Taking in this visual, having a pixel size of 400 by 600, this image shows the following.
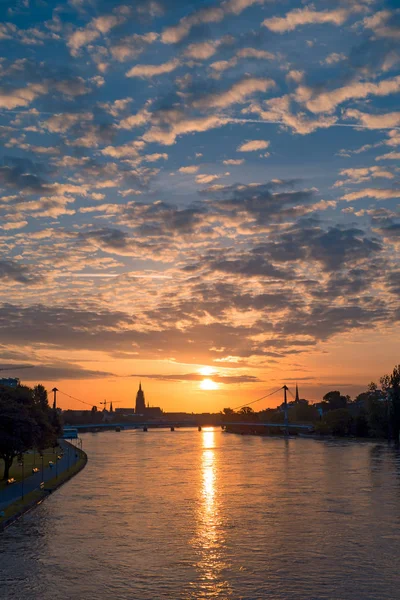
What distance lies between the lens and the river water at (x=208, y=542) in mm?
31406

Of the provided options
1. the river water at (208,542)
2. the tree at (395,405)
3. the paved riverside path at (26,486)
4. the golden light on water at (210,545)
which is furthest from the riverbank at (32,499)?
the tree at (395,405)

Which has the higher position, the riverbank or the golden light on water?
the riverbank

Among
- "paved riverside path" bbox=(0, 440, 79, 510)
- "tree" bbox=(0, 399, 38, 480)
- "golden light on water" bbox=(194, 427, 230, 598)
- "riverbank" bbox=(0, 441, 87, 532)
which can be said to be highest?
"tree" bbox=(0, 399, 38, 480)

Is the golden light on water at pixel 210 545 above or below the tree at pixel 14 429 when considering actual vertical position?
below

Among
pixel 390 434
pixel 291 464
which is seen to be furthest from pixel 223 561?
pixel 390 434

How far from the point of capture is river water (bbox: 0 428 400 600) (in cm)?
3141

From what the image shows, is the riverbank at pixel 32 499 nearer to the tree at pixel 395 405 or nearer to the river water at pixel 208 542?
the river water at pixel 208 542

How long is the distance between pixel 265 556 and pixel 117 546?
8.87 metres

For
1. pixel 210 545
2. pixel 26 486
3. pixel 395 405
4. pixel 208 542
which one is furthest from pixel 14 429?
Answer: pixel 395 405

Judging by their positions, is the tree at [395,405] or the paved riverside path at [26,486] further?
the tree at [395,405]

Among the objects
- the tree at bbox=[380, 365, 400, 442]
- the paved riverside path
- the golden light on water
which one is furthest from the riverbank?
the tree at bbox=[380, 365, 400, 442]

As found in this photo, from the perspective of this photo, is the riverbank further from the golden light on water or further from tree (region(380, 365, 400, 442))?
tree (region(380, 365, 400, 442))

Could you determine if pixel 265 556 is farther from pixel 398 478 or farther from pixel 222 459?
pixel 222 459

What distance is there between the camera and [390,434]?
168 meters
